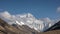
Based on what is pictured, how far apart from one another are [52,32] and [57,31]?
5.14 ft

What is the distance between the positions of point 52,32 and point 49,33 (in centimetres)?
102

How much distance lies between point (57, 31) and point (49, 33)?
2580 millimetres

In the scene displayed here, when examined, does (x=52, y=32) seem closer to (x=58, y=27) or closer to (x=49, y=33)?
(x=49, y=33)

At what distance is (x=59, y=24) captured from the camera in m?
57.9

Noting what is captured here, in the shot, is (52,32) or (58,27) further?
(58,27)

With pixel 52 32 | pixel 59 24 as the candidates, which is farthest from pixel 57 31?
pixel 59 24

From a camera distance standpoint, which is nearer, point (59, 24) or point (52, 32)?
point (52, 32)

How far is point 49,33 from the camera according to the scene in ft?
173

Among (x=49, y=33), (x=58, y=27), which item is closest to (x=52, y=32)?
(x=49, y=33)

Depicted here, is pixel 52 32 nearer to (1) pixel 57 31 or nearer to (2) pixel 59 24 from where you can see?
(1) pixel 57 31

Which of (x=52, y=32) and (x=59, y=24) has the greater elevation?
(x=59, y=24)

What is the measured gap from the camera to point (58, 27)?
55.8m

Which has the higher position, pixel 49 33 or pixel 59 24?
pixel 59 24

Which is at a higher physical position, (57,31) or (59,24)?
(59,24)
